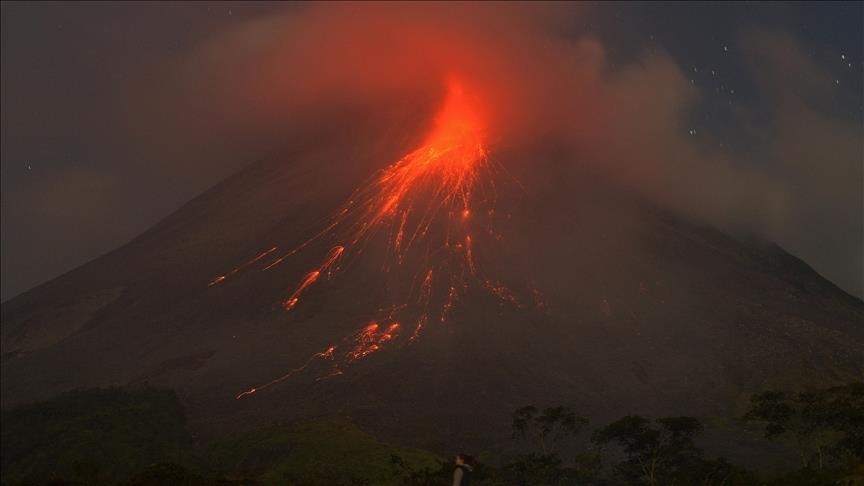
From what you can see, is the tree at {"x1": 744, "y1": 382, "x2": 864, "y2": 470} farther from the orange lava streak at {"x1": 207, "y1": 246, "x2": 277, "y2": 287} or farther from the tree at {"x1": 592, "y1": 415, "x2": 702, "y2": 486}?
the orange lava streak at {"x1": 207, "y1": 246, "x2": 277, "y2": 287}

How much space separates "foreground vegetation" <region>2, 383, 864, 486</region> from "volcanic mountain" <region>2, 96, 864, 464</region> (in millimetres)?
7281

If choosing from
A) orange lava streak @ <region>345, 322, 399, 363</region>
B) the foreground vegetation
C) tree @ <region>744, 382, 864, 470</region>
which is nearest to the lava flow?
orange lava streak @ <region>345, 322, 399, 363</region>

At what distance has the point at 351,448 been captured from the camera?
277ft

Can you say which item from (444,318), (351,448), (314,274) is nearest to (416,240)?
(314,274)

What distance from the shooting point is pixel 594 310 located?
143 meters

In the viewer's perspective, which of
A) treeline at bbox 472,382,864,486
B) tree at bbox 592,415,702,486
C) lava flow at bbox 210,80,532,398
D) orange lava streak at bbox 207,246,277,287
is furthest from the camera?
orange lava streak at bbox 207,246,277,287

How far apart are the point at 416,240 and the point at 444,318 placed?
33.2 meters

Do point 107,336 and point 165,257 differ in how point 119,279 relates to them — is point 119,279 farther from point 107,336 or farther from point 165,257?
point 107,336

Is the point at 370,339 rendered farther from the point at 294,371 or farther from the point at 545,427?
the point at 545,427

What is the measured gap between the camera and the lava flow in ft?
434

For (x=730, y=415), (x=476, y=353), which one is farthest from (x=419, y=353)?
→ (x=730, y=415)

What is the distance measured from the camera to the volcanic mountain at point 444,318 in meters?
110

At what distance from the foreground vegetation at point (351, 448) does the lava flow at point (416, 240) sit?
18.9 m

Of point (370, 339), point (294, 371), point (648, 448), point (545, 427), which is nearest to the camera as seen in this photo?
point (648, 448)
